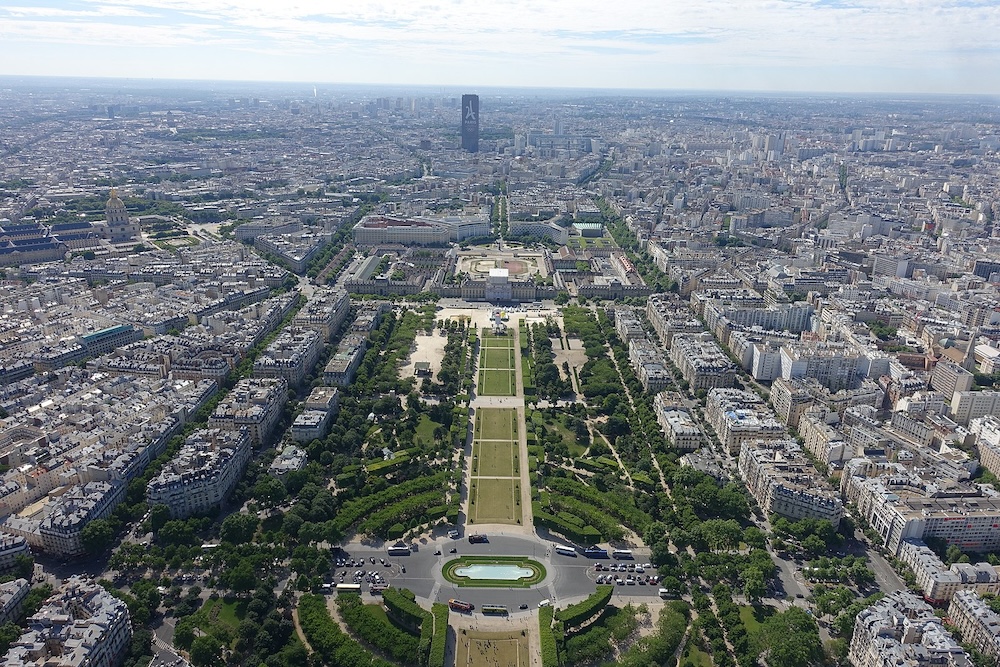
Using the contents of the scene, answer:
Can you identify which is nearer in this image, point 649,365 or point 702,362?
point 702,362

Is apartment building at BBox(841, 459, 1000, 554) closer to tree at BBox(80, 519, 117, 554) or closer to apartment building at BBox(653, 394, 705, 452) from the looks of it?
apartment building at BBox(653, 394, 705, 452)

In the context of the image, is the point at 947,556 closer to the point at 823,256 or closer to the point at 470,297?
the point at 470,297

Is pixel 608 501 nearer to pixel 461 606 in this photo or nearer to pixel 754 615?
pixel 754 615

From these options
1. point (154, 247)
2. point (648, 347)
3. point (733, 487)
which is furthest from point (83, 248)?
point (733, 487)

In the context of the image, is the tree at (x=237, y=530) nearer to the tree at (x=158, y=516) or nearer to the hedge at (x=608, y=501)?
the tree at (x=158, y=516)

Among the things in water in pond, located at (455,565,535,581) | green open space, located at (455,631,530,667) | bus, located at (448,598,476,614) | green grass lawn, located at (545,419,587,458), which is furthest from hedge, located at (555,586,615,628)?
green grass lawn, located at (545,419,587,458)

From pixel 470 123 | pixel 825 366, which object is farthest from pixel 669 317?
pixel 470 123

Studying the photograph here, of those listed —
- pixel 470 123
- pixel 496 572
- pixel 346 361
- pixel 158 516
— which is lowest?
pixel 496 572
